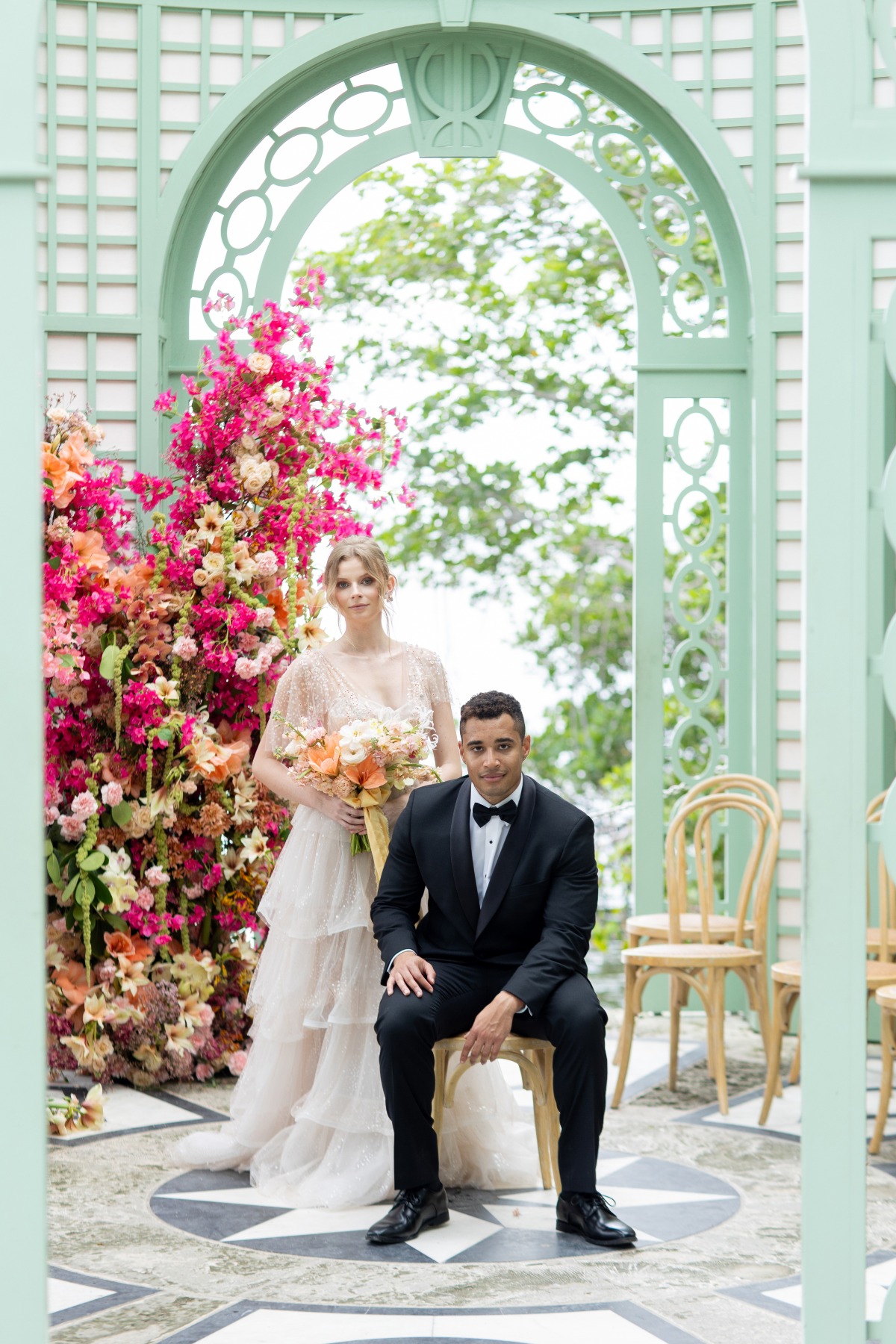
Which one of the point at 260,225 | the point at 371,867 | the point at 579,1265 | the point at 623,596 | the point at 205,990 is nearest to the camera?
the point at 579,1265

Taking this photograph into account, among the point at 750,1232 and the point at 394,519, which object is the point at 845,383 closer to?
the point at 750,1232

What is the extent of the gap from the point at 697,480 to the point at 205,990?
2764 millimetres

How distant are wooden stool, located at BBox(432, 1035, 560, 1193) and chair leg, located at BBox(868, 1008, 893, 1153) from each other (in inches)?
38.8

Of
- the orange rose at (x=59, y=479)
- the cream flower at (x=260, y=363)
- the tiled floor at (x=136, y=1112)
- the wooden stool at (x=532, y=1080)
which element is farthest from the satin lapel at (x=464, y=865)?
the cream flower at (x=260, y=363)

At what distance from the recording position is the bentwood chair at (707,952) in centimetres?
455

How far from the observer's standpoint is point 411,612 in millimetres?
10031

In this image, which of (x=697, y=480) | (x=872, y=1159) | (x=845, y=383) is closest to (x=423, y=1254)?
(x=872, y=1159)

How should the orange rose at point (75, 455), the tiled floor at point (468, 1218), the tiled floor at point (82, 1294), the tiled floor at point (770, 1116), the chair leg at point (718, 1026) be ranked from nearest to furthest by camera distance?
the tiled floor at point (82, 1294) < the tiled floor at point (468, 1218) < the tiled floor at point (770, 1116) < the chair leg at point (718, 1026) < the orange rose at point (75, 455)

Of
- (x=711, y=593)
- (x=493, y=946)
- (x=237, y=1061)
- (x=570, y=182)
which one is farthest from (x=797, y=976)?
(x=570, y=182)

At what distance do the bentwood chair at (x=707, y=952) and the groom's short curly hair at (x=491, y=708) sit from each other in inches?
51.0

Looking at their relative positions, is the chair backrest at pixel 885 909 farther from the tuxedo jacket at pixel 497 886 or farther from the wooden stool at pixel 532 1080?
the wooden stool at pixel 532 1080

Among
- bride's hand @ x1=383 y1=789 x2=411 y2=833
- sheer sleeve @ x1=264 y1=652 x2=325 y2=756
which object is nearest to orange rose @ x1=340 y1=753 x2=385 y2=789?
bride's hand @ x1=383 y1=789 x2=411 y2=833

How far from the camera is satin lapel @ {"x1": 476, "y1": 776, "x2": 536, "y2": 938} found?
11.9 ft

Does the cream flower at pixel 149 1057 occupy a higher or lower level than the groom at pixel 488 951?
lower
